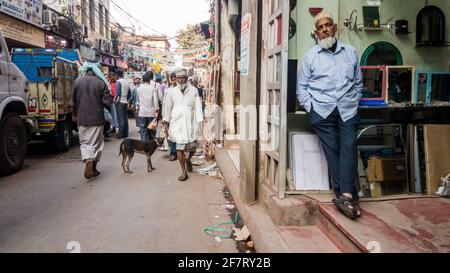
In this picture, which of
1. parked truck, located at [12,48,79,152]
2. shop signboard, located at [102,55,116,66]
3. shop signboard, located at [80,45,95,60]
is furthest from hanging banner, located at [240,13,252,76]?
shop signboard, located at [102,55,116,66]

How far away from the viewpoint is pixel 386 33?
4637 millimetres

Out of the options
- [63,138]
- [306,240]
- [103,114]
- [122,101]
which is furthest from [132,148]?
[306,240]

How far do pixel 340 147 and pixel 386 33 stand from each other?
2.00 metres

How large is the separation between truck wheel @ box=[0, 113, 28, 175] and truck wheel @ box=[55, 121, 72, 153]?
178cm

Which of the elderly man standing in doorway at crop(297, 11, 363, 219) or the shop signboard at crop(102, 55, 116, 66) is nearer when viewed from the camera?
the elderly man standing in doorway at crop(297, 11, 363, 219)

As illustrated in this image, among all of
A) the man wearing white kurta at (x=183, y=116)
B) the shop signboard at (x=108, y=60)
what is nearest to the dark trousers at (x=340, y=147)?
the man wearing white kurta at (x=183, y=116)

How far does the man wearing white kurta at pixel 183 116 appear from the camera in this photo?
6.59 metres

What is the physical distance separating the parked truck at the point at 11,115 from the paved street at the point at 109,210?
30 cm

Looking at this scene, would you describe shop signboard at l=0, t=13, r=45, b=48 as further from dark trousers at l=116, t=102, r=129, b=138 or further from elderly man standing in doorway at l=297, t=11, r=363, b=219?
elderly man standing in doorway at l=297, t=11, r=363, b=219

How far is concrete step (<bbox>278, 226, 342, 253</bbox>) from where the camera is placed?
10.4ft

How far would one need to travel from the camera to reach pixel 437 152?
412cm

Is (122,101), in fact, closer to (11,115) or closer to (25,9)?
(11,115)
